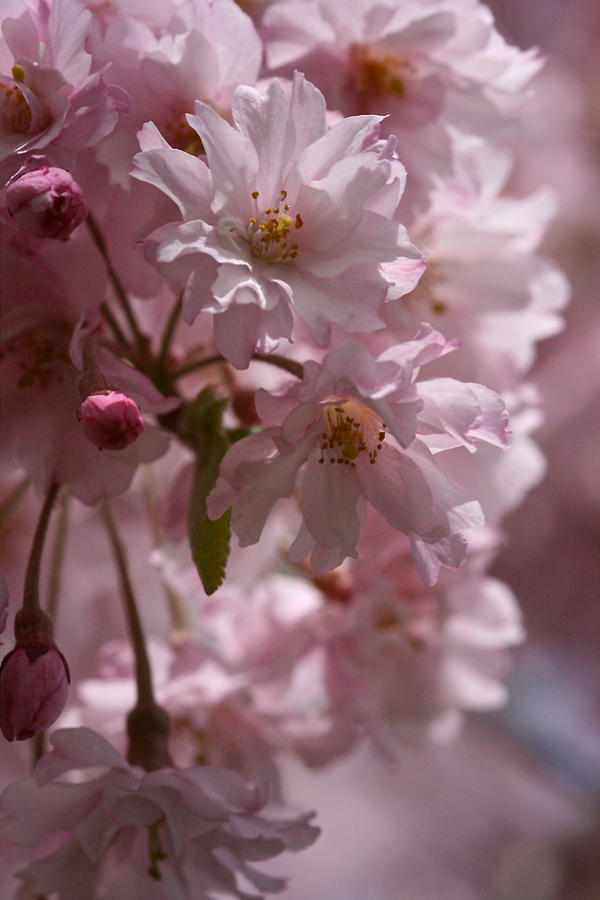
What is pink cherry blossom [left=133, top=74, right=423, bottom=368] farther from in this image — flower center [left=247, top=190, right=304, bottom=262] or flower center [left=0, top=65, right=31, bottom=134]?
flower center [left=0, top=65, right=31, bottom=134]

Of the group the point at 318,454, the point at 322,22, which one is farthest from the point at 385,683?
the point at 322,22

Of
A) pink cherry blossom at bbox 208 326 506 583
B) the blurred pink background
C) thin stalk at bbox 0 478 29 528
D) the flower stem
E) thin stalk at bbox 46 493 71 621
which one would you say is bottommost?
the blurred pink background

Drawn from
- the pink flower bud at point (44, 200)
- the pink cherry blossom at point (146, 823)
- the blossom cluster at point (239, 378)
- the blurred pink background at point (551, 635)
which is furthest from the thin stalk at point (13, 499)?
the blurred pink background at point (551, 635)

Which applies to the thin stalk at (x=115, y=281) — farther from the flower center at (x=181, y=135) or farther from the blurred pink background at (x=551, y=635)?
the blurred pink background at (x=551, y=635)

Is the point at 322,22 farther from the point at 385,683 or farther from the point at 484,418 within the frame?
the point at 385,683

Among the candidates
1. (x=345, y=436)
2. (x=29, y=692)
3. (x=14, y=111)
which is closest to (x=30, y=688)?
(x=29, y=692)

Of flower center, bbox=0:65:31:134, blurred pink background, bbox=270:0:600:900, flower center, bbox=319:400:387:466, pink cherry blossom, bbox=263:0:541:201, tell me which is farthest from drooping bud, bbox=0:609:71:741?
blurred pink background, bbox=270:0:600:900

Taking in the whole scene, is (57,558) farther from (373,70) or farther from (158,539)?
(373,70)
